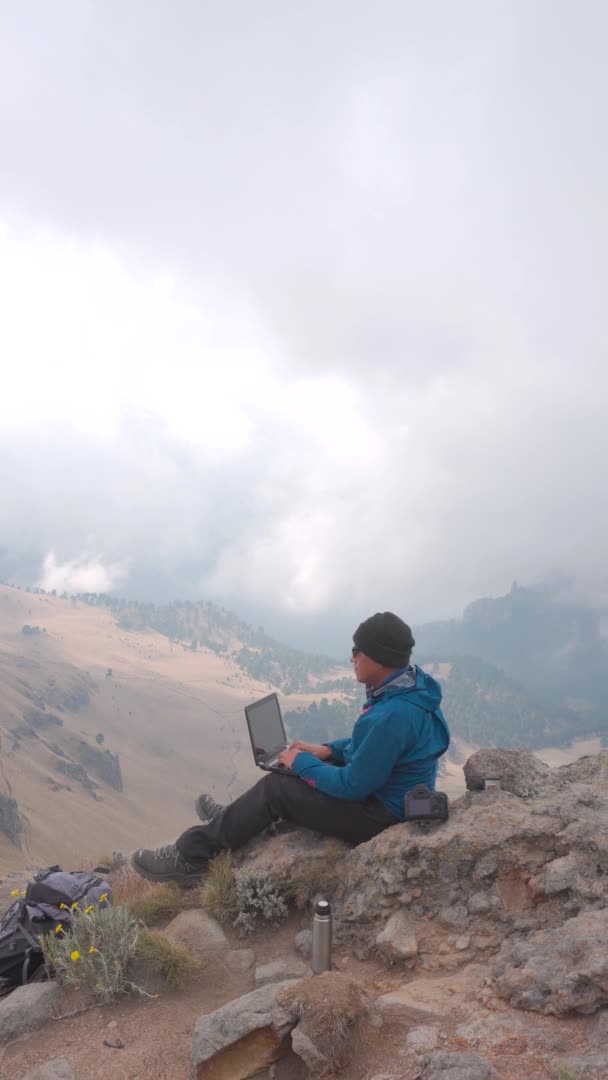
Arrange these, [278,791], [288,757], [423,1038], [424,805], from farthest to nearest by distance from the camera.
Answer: [278,791]
[288,757]
[424,805]
[423,1038]

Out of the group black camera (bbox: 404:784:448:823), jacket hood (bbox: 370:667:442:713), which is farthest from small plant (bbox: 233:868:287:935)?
jacket hood (bbox: 370:667:442:713)

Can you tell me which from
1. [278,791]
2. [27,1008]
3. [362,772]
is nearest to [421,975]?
[362,772]

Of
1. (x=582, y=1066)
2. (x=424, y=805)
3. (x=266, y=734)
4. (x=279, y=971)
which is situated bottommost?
(x=279, y=971)

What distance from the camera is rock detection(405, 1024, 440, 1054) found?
3.79 m

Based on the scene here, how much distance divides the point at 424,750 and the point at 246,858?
241 cm

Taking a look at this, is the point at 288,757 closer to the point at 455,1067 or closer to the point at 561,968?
the point at 561,968

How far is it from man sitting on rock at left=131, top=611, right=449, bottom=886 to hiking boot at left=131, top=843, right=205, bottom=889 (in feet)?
0.03

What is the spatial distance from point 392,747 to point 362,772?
0.34m

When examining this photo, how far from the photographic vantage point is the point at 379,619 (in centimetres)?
605

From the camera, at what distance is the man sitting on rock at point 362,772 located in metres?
5.70

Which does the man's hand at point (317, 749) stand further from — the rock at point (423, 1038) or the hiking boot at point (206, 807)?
the rock at point (423, 1038)

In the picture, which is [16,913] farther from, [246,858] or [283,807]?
[283,807]

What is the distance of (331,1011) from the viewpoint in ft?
13.2

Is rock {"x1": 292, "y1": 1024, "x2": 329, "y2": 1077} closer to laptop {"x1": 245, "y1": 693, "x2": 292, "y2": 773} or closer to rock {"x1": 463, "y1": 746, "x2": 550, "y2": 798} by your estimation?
laptop {"x1": 245, "y1": 693, "x2": 292, "y2": 773}
